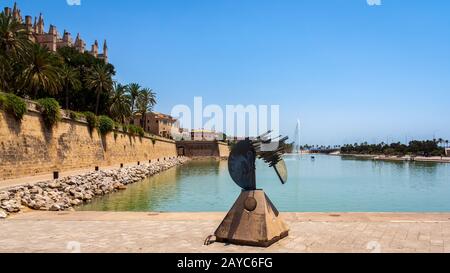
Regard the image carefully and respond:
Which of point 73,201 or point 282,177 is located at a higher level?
point 282,177

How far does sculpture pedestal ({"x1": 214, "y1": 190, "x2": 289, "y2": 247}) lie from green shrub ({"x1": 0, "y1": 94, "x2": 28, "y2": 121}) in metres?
15.1

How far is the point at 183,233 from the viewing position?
7.96m

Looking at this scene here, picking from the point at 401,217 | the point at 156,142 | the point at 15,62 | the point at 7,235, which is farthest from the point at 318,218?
the point at 156,142

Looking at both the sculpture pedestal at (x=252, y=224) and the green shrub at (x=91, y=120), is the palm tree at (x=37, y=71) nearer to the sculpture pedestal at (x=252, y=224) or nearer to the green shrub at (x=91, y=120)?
the green shrub at (x=91, y=120)

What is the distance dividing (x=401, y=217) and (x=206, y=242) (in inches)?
203

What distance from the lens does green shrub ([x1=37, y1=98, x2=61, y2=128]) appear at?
73.8ft

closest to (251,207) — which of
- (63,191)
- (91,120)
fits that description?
(63,191)

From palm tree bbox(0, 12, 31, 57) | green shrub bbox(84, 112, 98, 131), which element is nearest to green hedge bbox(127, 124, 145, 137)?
green shrub bbox(84, 112, 98, 131)

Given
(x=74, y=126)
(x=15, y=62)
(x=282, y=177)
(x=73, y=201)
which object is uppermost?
(x=15, y=62)

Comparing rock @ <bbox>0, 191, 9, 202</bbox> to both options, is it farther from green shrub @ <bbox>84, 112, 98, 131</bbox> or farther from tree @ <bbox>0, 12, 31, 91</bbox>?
green shrub @ <bbox>84, 112, 98, 131</bbox>

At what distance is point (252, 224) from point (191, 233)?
154 centimetres

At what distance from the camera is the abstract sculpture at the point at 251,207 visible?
22.6ft

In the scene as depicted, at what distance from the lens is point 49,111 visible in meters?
22.8
